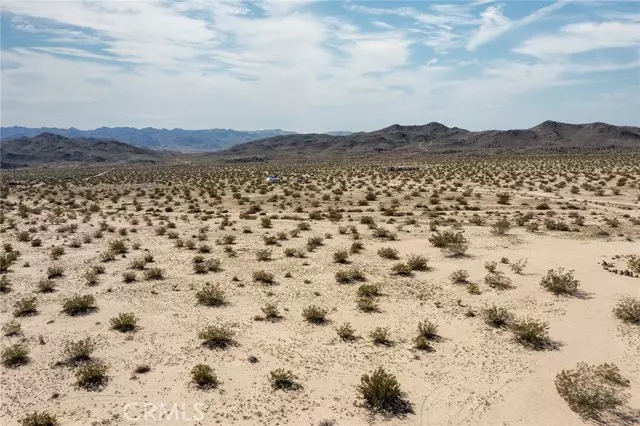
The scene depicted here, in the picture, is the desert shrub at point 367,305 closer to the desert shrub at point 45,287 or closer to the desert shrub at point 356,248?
the desert shrub at point 356,248

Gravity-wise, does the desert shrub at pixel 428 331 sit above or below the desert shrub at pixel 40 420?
above

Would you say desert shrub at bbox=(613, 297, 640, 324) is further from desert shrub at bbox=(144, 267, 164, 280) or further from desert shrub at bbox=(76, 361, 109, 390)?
desert shrub at bbox=(144, 267, 164, 280)

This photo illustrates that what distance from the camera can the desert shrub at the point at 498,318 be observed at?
40.8 feet

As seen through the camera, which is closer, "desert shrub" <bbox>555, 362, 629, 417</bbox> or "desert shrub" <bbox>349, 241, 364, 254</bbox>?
"desert shrub" <bbox>555, 362, 629, 417</bbox>

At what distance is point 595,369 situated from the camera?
10.0m

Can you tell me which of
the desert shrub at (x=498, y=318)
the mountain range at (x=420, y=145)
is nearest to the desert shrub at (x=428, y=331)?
the desert shrub at (x=498, y=318)

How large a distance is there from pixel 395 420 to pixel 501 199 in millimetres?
28320

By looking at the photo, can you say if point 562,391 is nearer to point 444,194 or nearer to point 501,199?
point 501,199

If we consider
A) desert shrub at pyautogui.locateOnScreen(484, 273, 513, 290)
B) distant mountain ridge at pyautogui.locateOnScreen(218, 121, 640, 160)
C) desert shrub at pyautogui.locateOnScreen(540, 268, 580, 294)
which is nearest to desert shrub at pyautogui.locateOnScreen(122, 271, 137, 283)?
desert shrub at pyautogui.locateOnScreen(484, 273, 513, 290)

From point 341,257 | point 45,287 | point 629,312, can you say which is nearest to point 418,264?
point 341,257

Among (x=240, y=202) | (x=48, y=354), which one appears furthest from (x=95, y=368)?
(x=240, y=202)

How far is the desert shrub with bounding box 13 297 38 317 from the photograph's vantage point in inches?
543

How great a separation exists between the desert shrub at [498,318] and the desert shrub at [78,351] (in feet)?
32.1

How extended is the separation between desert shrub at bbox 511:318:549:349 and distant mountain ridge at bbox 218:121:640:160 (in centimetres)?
12126
